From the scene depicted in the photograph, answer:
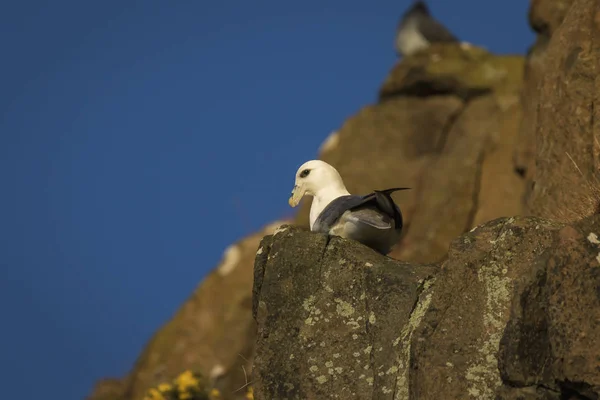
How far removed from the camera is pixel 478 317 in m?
5.88

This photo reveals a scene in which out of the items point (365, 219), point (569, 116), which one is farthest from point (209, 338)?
point (365, 219)

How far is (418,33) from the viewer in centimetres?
2450

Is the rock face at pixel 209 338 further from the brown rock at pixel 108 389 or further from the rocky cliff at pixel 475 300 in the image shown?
the rocky cliff at pixel 475 300

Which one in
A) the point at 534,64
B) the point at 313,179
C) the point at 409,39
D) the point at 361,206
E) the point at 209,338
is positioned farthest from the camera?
the point at 409,39

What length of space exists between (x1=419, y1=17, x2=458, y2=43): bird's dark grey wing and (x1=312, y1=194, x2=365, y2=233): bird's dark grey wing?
1698 cm

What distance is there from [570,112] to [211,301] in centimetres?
1085

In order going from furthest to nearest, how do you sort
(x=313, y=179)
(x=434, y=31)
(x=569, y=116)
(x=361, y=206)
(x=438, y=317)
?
1. (x=434, y=31)
2. (x=569, y=116)
3. (x=313, y=179)
4. (x=361, y=206)
5. (x=438, y=317)

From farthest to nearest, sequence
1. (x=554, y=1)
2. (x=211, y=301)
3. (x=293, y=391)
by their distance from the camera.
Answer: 1. (x=211, y=301)
2. (x=554, y=1)
3. (x=293, y=391)

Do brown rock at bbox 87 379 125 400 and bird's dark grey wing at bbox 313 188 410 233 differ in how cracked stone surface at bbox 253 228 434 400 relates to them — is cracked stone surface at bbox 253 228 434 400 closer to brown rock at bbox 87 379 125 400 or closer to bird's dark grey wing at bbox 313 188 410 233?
bird's dark grey wing at bbox 313 188 410 233

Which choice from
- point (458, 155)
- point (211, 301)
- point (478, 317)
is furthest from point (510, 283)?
point (211, 301)

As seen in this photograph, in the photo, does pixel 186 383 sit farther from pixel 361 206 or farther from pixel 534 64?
pixel 534 64

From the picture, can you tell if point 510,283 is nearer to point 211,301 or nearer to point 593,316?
point 593,316

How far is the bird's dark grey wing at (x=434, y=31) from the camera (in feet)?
80.1

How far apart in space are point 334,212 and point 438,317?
1.83m
